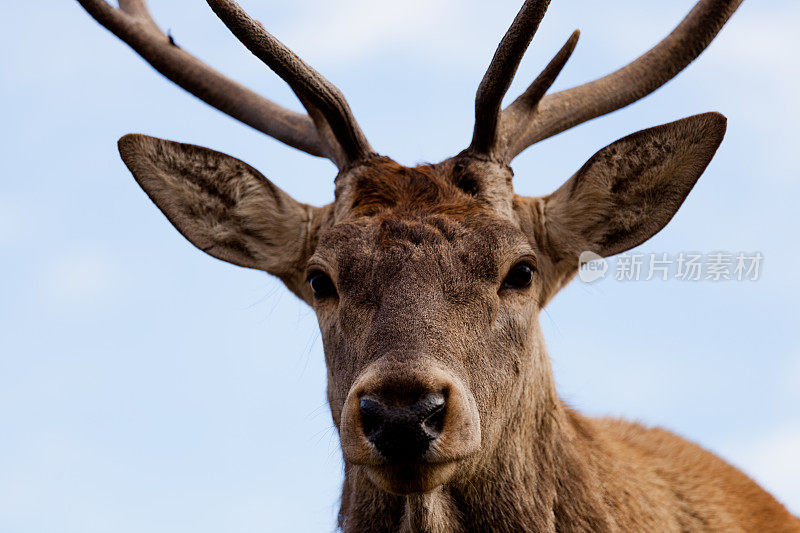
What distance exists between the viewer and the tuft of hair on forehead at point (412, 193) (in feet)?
15.3

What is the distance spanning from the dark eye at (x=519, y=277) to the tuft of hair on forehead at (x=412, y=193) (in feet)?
1.15

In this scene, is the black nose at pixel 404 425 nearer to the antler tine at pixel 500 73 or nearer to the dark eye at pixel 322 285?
the dark eye at pixel 322 285

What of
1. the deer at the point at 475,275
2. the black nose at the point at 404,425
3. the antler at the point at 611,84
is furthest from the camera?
the antler at the point at 611,84

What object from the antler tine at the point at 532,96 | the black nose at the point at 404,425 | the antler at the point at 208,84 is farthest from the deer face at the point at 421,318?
the antler at the point at 208,84

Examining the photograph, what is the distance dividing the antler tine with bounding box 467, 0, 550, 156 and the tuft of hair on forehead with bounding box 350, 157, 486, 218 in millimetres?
324

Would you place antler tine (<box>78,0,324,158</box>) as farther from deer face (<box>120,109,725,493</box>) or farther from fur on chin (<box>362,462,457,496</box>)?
fur on chin (<box>362,462,457,496</box>)

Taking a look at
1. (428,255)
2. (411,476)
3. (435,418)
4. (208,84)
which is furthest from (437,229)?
(208,84)

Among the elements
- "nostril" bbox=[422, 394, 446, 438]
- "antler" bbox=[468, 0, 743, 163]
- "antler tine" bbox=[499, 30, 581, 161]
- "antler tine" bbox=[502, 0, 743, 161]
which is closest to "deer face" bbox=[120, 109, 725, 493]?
"nostril" bbox=[422, 394, 446, 438]

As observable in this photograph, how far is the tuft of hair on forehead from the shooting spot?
183 inches

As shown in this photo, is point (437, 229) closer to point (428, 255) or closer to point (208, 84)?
point (428, 255)

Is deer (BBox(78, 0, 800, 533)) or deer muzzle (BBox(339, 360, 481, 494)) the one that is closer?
deer muzzle (BBox(339, 360, 481, 494))

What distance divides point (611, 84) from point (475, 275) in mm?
2527

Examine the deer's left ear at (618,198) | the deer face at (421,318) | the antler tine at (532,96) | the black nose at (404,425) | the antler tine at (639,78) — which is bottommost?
the black nose at (404,425)

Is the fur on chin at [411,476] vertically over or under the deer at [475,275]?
under
